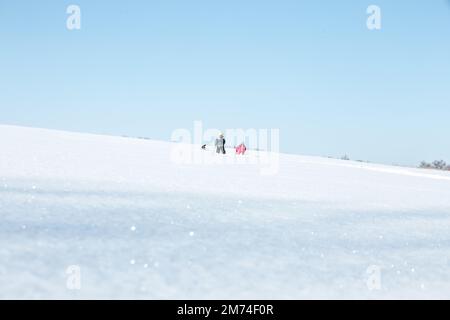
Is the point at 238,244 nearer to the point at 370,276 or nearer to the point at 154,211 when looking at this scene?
the point at 370,276

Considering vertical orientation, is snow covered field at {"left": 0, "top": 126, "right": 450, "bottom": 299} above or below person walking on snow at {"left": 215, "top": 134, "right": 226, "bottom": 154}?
below

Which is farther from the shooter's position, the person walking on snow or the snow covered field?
the person walking on snow

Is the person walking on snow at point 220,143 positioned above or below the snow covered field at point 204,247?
above

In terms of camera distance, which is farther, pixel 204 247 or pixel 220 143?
pixel 220 143

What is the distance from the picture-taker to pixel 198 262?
7.24 ft

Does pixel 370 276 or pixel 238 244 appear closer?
pixel 370 276

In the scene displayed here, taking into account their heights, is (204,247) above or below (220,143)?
below

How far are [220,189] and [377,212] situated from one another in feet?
5.93

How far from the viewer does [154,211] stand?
11.2 ft

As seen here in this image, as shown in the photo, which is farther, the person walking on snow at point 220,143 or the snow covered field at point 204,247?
the person walking on snow at point 220,143
